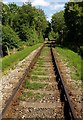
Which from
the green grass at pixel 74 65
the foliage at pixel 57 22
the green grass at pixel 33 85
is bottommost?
the green grass at pixel 74 65

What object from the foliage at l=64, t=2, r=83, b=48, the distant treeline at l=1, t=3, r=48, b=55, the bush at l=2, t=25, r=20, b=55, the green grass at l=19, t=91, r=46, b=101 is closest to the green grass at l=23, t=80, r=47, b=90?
the green grass at l=19, t=91, r=46, b=101

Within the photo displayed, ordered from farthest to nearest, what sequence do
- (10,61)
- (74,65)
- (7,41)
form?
(7,41) < (10,61) < (74,65)

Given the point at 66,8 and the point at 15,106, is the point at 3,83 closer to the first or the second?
the point at 15,106

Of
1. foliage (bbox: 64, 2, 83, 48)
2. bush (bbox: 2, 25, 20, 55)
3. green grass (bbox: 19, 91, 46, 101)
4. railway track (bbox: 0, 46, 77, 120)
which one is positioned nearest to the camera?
railway track (bbox: 0, 46, 77, 120)

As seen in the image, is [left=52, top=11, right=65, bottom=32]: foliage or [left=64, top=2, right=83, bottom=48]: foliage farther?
[left=52, top=11, right=65, bottom=32]: foliage

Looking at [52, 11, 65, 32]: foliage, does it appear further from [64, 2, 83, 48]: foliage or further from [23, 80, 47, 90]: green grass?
[23, 80, 47, 90]: green grass

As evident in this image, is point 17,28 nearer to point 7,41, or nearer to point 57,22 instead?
point 7,41

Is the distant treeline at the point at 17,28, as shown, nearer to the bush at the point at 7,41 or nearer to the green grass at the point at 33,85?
the bush at the point at 7,41

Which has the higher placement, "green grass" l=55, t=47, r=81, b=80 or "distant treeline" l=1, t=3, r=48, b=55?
"distant treeline" l=1, t=3, r=48, b=55

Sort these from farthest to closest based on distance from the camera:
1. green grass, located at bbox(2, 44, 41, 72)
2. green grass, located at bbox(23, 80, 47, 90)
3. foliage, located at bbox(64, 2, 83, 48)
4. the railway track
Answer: foliage, located at bbox(64, 2, 83, 48), green grass, located at bbox(2, 44, 41, 72), green grass, located at bbox(23, 80, 47, 90), the railway track

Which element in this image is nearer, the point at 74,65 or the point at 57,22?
the point at 74,65

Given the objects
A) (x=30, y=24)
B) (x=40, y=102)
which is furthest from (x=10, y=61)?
(x=30, y=24)

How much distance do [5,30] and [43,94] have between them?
29572 mm

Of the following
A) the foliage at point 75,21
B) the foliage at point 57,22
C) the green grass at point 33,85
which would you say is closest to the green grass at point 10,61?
the green grass at point 33,85
